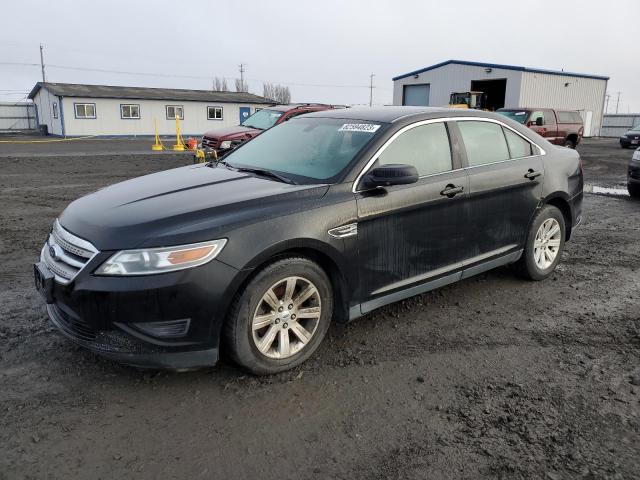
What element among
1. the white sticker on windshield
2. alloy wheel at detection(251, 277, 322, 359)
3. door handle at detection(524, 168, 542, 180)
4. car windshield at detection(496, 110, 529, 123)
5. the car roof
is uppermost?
car windshield at detection(496, 110, 529, 123)

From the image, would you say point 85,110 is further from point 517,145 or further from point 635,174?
point 517,145

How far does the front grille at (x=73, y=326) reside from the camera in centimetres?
302

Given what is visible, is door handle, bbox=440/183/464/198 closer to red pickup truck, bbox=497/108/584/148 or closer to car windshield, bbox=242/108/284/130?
car windshield, bbox=242/108/284/130

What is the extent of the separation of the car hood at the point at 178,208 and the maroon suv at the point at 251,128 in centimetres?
1010

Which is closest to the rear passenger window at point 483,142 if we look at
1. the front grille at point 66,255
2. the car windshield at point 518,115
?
the front grille at point 66,255

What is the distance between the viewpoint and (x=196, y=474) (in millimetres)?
2502

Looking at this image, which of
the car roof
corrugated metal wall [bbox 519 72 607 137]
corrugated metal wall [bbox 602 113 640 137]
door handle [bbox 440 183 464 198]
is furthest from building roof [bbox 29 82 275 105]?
door handle [bbox 440 183 464 198]

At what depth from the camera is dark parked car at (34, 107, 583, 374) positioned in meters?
2.95

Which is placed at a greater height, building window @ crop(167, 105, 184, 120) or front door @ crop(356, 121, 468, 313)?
building window @ crop(167, 105, 184, 120)

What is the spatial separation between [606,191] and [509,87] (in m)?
25.8

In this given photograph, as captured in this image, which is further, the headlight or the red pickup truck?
the red pickup truck

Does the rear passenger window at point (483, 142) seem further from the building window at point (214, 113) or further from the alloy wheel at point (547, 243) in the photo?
the building window at point (214, 113)

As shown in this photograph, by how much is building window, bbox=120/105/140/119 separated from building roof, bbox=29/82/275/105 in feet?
2.23

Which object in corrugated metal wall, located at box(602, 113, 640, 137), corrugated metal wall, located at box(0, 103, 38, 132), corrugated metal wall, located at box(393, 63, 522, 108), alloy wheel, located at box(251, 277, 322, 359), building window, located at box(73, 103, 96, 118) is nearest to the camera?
alloy wheel, located at box(251, 277, 322, 359)
